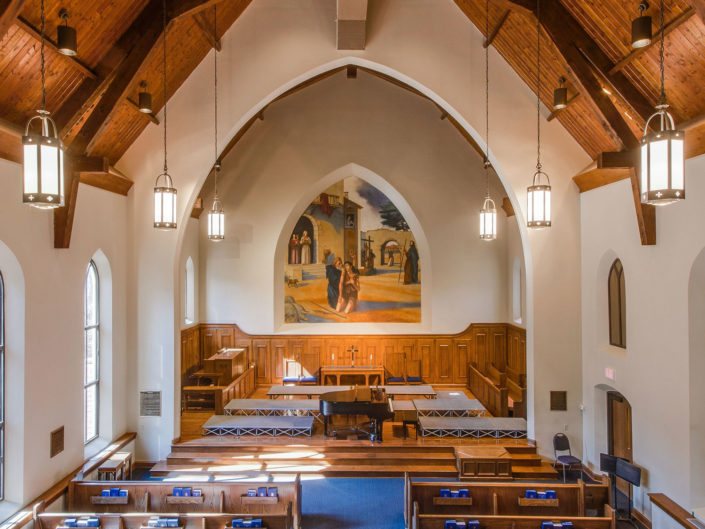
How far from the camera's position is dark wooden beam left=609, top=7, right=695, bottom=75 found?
5674 millimetres

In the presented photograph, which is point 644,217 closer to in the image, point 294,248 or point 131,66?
point 131,66

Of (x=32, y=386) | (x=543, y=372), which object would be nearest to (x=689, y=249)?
(x=543, y=372)

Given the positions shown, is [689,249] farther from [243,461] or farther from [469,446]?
[243,461]

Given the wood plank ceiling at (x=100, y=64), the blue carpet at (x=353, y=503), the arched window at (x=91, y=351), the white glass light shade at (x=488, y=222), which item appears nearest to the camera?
the wood plank ceiling at (x=100, y=64)

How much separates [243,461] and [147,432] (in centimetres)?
197

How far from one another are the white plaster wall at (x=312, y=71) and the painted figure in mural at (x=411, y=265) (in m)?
5.29

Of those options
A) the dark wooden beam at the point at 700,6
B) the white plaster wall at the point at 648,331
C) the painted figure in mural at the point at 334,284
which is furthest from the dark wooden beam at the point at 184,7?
the painted figure in mural at the point at 334,284

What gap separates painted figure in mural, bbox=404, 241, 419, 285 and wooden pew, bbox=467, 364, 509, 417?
9.61 ft

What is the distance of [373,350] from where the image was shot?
47.7 ft

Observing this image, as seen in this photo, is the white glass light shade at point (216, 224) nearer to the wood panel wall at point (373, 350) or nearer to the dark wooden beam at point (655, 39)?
the wood panel wall at point (373, 350)

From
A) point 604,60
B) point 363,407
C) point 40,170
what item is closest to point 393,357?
point 363,407

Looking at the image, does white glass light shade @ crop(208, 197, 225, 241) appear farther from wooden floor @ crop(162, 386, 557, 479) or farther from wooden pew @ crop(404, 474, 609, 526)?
wooden pew @ crop(404, 474, 609, 526)

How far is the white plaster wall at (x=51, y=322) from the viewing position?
22.9ft

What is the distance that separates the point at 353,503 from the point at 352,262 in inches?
304
